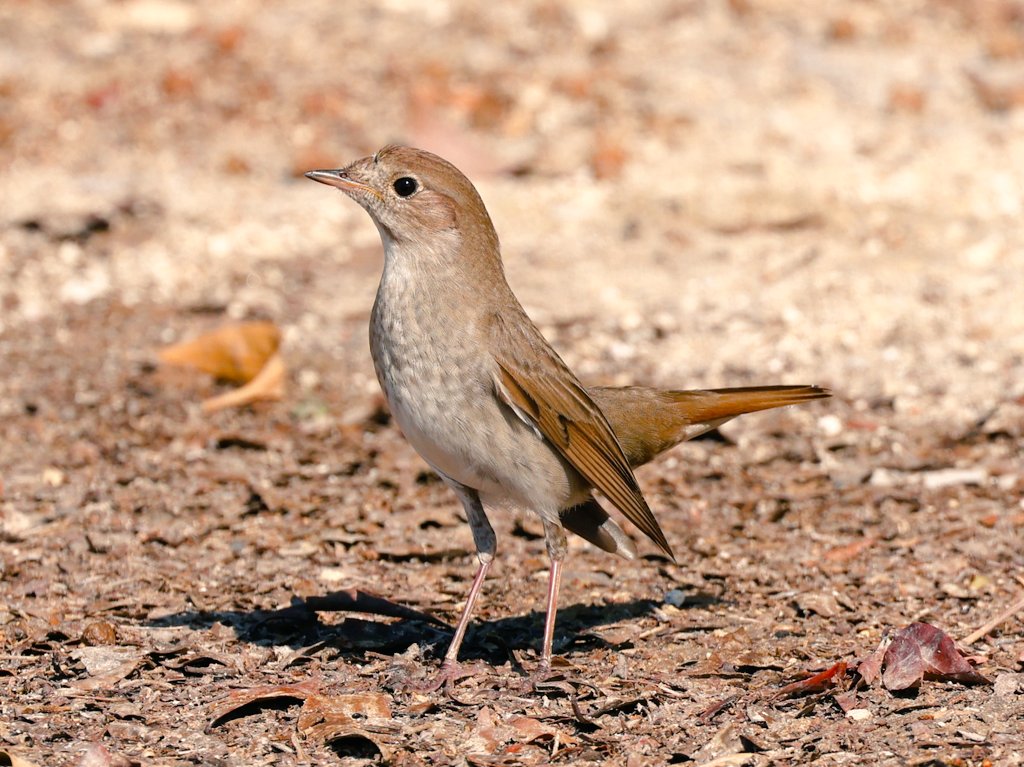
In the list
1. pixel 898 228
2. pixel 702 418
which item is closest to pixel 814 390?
pixel 702 418

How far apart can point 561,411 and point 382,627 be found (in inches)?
43.6

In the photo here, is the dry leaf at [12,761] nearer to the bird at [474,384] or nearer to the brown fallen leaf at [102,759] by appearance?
the brown fallen leaf at [102,759]

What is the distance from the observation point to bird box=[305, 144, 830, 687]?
509cm

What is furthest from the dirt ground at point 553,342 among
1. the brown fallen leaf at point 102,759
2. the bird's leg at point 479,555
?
→ the bird's leg at point 479,555

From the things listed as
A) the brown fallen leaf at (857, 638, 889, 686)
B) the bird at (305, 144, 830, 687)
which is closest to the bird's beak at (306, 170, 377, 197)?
the bird at (305, 144, 830, 687)

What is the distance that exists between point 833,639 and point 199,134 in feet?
22.1

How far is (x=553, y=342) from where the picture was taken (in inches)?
332

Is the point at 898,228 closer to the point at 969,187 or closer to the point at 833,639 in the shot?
the point at 969,187

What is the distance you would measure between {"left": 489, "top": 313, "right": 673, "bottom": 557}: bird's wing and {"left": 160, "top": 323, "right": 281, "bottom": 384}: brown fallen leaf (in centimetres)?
288

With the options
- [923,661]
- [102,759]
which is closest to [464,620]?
[102,759]

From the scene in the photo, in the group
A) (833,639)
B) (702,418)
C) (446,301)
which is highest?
(446,301)

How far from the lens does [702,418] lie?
231 inches

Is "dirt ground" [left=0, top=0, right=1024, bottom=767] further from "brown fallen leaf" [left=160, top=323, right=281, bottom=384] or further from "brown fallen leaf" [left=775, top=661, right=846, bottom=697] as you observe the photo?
"brown fallen leaf" [left=160, top=323, right=281, bottom=384]

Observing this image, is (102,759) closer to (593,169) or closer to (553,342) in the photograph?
(553,342)
